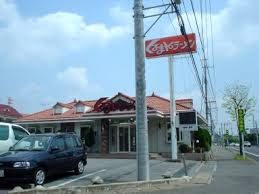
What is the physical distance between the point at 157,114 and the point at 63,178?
18630 millimetres

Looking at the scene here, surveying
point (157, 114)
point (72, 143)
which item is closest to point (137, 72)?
point (72, 143)

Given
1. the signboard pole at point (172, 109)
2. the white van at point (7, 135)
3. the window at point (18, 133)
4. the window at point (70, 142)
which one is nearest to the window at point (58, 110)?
the signboard pole at point (172, 109)

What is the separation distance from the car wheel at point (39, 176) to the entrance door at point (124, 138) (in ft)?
77.7

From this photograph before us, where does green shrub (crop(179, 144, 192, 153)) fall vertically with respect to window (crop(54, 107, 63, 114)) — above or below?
below

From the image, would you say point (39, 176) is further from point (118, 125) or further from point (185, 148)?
point (118, 125)

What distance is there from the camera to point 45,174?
15883 mm

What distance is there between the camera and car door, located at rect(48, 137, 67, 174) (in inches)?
643

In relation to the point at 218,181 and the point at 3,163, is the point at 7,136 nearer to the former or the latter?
the point at 3,163

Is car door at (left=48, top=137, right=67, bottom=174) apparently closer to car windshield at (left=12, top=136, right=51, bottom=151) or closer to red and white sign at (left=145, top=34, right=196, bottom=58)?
car windshield at (left=12, top=136, right=51, bottom=151)

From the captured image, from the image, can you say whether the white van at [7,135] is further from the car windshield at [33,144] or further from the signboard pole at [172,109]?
the signboard pole at [172,109]

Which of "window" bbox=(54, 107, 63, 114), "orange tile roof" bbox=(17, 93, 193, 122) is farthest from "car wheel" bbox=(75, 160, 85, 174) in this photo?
"window" bbox=(54, 107, 63, 114)

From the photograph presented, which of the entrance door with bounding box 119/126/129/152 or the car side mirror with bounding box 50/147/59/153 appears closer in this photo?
the car side mirror with bounding box 50/147/59/153

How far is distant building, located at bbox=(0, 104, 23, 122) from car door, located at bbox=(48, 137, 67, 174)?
4178cm

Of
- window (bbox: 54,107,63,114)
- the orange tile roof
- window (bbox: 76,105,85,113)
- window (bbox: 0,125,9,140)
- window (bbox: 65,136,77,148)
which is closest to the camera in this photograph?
window (bbox: 65,136,77,148)
